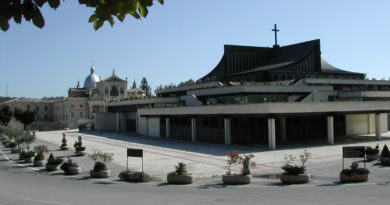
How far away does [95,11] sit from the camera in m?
4.27

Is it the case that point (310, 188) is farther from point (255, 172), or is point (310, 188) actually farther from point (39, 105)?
point (39, 105)

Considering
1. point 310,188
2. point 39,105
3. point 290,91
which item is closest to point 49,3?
point 310,188

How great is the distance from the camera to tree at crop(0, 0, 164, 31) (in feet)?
13.0

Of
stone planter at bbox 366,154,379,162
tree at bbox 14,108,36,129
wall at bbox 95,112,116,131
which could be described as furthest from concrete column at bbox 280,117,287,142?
tree at bbox 14,108,36,129

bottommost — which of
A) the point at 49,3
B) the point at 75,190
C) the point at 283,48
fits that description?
the point at 75,190

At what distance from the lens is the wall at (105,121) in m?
90.0

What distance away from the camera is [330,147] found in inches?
1593

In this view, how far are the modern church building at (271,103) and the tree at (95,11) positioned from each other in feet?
115

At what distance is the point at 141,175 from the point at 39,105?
387 ft

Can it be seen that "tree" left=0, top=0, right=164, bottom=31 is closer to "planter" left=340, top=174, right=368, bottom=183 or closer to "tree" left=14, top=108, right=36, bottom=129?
"planter" left=340, top=174, right=368, bottom=183

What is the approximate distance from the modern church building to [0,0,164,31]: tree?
34.9 m

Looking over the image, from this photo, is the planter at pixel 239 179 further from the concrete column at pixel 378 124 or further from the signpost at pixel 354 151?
the concrete column at pixel 378 124

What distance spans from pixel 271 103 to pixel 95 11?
116 feet

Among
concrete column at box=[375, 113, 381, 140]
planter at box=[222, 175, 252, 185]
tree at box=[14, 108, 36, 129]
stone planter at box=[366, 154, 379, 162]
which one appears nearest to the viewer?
planter at box=[222, 175, 252, 185]
